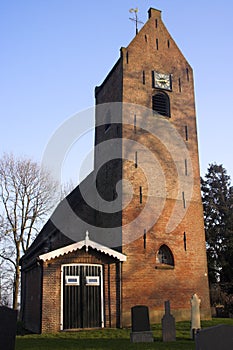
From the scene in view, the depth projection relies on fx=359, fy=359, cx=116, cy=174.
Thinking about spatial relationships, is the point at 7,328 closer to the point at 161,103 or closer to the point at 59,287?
the point at 59,287

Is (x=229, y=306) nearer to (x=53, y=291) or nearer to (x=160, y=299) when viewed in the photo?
(x=160, y=299)

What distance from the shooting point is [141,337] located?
10.8 metres

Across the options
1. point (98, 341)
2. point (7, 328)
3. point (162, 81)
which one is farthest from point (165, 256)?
point (7, 328)

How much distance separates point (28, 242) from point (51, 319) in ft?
50.5

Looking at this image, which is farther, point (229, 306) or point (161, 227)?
point (229, 306)

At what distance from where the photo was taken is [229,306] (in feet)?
75.7

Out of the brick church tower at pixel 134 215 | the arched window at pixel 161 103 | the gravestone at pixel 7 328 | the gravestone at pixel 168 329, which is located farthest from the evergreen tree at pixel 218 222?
the gravestone at pixel 7 328

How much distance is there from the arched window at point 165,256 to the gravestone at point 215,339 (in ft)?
38.8

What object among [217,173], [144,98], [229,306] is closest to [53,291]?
[144,98]

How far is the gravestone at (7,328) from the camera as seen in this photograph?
A: 6.83 metres

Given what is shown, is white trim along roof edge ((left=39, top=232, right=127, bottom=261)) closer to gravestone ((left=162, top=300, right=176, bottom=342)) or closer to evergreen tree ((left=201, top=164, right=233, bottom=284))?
gravestone ((left=162, top=300, right=176, bottom=342))

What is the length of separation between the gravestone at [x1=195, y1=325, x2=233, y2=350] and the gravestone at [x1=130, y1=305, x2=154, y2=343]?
6042 millimetres

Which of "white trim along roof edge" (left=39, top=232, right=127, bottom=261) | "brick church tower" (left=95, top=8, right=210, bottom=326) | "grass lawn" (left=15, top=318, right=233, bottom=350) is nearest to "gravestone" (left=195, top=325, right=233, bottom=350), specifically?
"grass lawn" (left=15, top=318, right=233, bottom=350)

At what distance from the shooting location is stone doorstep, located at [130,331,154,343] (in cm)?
1069
